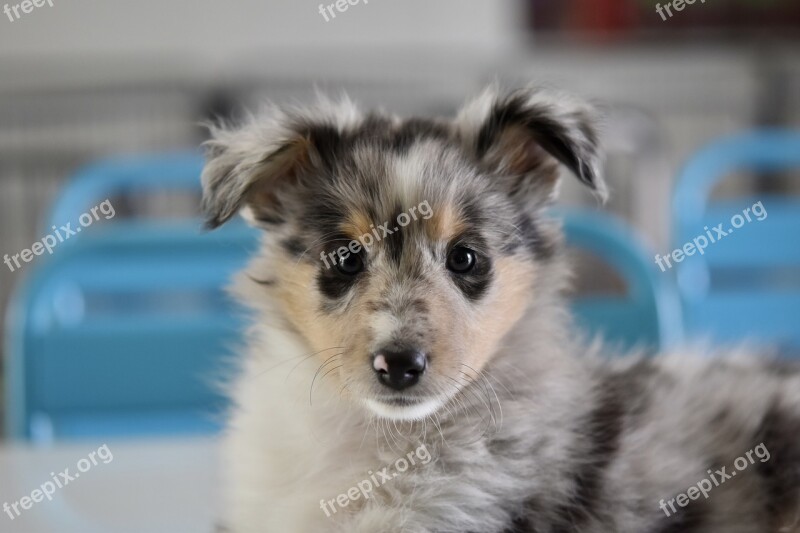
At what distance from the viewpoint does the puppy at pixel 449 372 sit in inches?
55.9

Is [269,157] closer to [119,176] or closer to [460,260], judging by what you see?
[460,260]

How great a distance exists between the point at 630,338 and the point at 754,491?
46.7 inches

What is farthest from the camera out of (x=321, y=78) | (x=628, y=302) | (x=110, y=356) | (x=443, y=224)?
(x=321, y=78)

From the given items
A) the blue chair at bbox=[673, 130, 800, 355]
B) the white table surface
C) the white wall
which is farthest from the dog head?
the white wall

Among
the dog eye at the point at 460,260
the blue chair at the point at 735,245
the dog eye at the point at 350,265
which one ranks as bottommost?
the blue chair at the point at 735,245

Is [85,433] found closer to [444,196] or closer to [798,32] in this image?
[444,196]

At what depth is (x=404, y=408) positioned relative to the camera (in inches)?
55.6

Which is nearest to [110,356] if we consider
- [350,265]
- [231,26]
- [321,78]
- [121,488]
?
[121,488]

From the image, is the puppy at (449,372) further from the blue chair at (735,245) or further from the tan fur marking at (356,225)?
the blue chair at (735,245)

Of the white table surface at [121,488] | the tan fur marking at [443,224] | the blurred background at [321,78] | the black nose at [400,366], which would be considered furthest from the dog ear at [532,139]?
the blurred background at [321,78]

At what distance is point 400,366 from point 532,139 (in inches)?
20.9

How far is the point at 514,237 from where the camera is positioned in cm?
161

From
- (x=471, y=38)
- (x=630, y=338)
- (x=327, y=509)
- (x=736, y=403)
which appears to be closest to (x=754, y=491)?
(x=736, y=403)

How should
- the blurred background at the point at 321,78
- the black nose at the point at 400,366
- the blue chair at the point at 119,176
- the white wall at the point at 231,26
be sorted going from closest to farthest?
1. the black nose at the point at 400,366
2. the blue chair at the point at 119,176
3. the blurred background at the point at 321,78
4. the white wall at the point at 231,26
